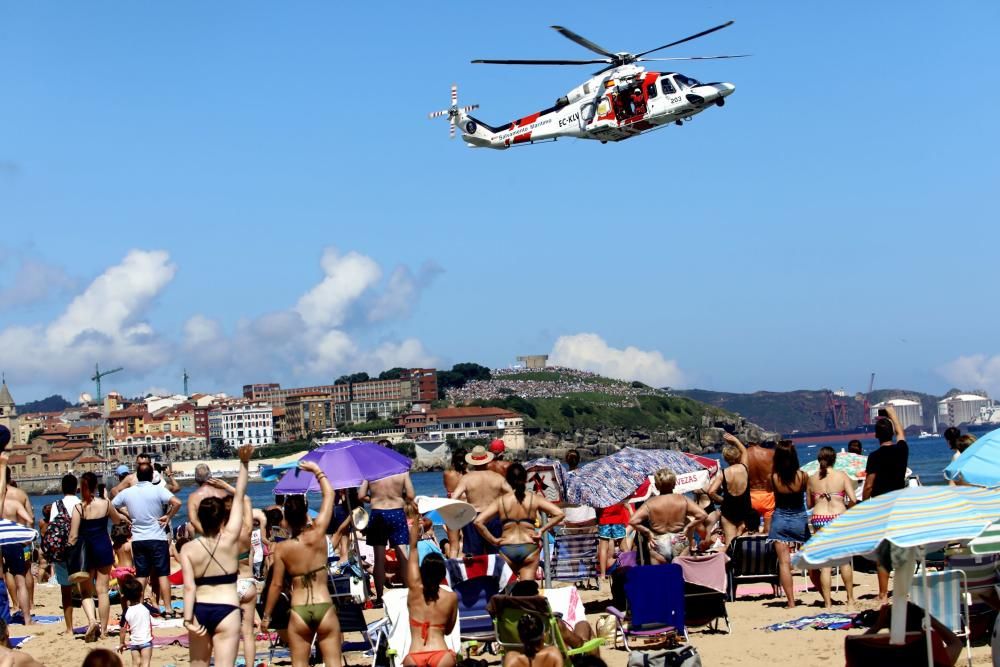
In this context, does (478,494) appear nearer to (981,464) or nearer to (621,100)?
(981,464)

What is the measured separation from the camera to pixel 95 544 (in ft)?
36.2

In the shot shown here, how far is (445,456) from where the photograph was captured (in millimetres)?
165000

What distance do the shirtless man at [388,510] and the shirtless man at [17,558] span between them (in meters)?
2.69

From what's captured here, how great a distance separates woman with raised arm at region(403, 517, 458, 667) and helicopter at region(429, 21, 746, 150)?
16.6 m

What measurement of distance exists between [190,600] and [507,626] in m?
1.83

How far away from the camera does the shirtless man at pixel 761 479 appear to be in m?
11.1

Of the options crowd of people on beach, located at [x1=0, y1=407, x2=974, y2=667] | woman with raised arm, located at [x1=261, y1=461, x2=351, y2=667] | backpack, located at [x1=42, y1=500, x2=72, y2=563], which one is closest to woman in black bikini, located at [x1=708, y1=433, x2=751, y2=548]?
crowd of people on beach, located at [x1=0, y1=407, x2=974, y2=667]

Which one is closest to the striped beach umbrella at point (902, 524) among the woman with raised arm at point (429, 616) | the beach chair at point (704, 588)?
the woman with raised arm at point (429, 616)

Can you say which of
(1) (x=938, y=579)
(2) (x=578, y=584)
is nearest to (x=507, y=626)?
(1) (x=938, y=579)

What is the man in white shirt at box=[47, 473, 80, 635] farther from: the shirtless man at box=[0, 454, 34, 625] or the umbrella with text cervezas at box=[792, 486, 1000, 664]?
the umbrella with text cervezas at box=[792, 486, 1000, 664]

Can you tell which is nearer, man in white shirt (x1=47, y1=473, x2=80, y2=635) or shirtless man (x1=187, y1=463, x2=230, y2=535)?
shirtless man (x1=187, y1=463, x2=230, y2=535)

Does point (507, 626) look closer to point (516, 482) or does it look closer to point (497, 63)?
point (516, 482)

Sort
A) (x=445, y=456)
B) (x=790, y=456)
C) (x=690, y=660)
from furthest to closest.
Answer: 1. (x=445, y=456)
2. (x=790, y=456)
3. (x=690, y=660)

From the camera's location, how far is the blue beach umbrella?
357 inches
